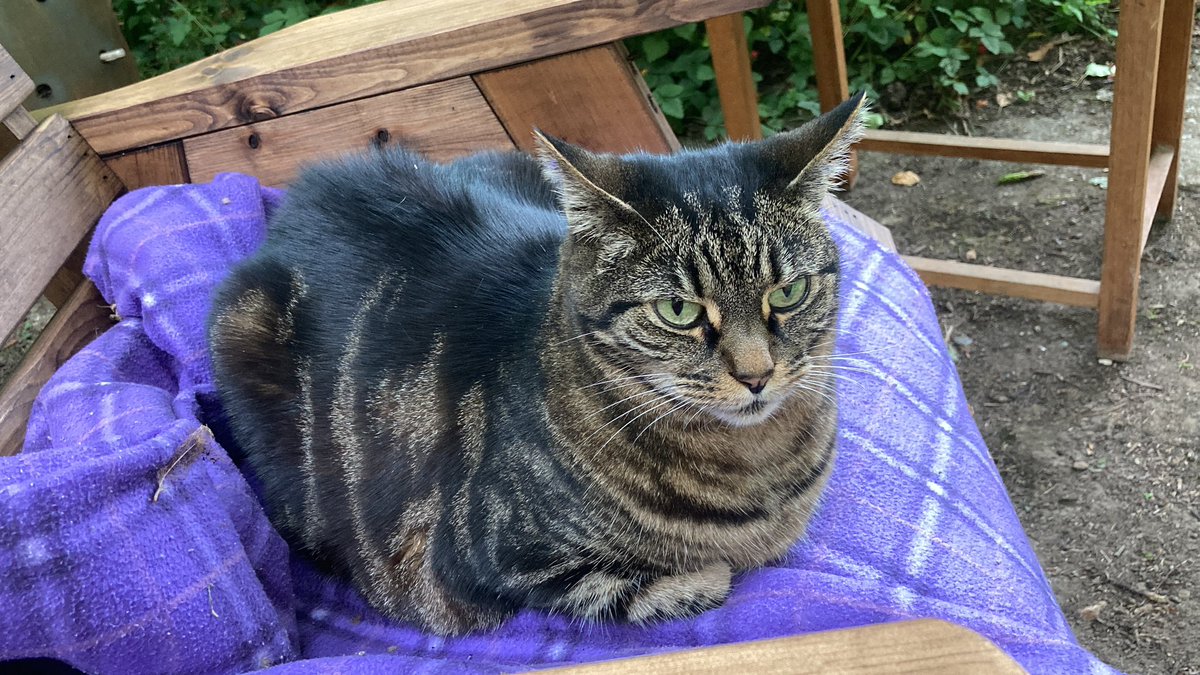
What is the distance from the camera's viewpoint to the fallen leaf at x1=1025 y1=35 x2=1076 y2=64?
4035mm

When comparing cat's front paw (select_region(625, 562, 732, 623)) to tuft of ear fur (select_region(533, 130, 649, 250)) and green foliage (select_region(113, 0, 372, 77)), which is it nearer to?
tuft of ear fur (select_region(533, 130, 649, 250))

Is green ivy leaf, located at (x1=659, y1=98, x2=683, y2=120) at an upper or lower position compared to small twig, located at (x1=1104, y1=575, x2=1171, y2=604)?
upper

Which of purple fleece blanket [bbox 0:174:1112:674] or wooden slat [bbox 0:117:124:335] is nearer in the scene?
purple fleece blanket [bbox 0:174:1112:674]

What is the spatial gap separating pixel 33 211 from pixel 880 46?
131 inches

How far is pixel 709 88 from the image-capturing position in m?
3.96

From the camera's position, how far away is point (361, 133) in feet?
7.09

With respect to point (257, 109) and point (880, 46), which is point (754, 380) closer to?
point (257, 109)

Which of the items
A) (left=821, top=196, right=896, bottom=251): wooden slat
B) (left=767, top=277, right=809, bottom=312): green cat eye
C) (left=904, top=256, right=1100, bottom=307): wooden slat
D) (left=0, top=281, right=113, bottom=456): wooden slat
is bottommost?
(left=904, top=256, right=1100, bottom=307): wooden slat

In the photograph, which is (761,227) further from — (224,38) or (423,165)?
(224,38)

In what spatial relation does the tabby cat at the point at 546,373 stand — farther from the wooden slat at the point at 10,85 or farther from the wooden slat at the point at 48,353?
the wooden slat at the point at 10,85

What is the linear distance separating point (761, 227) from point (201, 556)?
94 cm

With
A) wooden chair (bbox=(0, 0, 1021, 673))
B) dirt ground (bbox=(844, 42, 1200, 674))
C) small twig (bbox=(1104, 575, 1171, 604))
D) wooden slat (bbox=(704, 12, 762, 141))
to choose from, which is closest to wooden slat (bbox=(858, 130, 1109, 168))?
dirt ground (bbox=(844, 42, 1200, 674))

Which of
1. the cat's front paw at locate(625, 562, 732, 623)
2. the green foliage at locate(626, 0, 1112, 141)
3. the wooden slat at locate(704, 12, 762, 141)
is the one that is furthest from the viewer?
the green foliage at locate(626, 0, 1112, 141)

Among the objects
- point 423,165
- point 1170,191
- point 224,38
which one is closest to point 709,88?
point 1170,191
